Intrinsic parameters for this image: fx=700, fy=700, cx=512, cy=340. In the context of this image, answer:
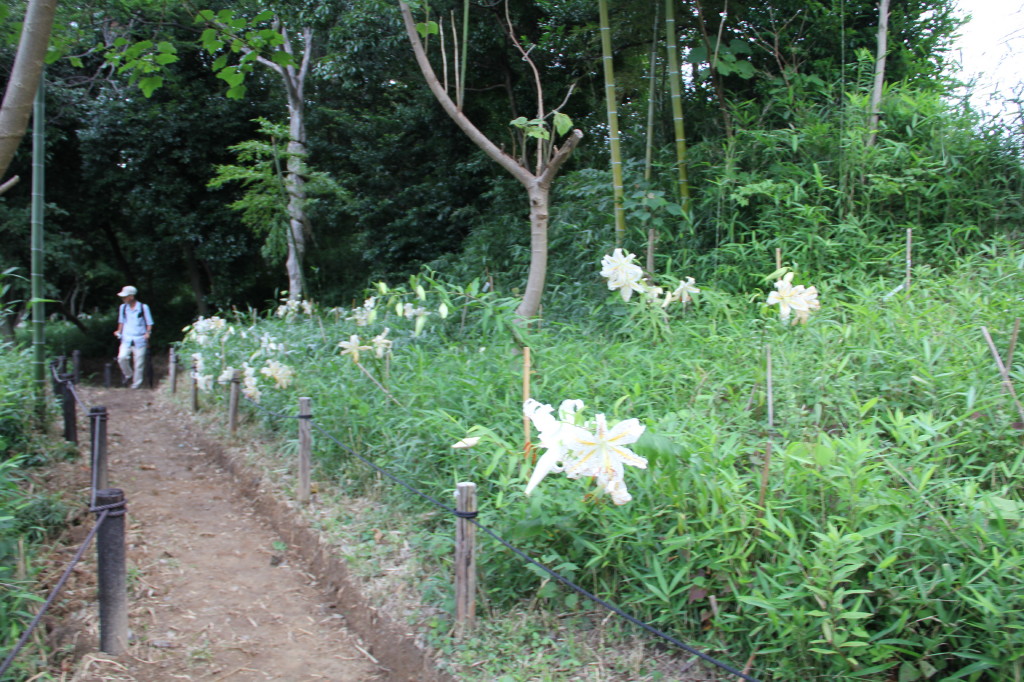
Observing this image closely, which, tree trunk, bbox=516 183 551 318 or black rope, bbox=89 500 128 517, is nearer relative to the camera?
black rope, bbox=89 500 128 517

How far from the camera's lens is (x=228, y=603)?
3.51m

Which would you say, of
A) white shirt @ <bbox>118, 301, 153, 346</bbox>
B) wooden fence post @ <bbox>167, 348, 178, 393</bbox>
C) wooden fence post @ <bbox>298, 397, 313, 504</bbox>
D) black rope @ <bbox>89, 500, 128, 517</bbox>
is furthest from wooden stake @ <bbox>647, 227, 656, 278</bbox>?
white shirt @ <bbox>118, 301, 153, 346</bbox>

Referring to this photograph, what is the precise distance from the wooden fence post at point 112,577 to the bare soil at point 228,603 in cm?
7

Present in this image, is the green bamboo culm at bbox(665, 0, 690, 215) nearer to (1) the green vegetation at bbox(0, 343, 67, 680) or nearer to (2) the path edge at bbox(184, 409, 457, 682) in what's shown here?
(2) the path edge at bbox(184, 409, 457, 682)

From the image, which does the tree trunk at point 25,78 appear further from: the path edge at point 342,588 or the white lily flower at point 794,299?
the white lily flower at point 794,299

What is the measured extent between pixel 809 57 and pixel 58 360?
25.5 ft

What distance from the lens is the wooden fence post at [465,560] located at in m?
2.71

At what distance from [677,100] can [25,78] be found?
4411mm

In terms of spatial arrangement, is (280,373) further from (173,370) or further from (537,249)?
(173,370)

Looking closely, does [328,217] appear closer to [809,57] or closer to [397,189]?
[397,189]

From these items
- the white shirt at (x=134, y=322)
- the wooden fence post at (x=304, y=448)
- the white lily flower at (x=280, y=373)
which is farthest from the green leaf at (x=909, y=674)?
the white shirt at (x=134, y=322)

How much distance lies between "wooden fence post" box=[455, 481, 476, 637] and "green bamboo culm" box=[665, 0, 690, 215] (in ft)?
→ 11.5

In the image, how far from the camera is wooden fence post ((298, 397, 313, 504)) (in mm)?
4324

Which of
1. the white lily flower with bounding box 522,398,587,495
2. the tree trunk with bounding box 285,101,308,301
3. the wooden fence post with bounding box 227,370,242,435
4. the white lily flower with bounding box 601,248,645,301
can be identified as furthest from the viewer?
the tree trunk with bounding box 285,101,308,301
